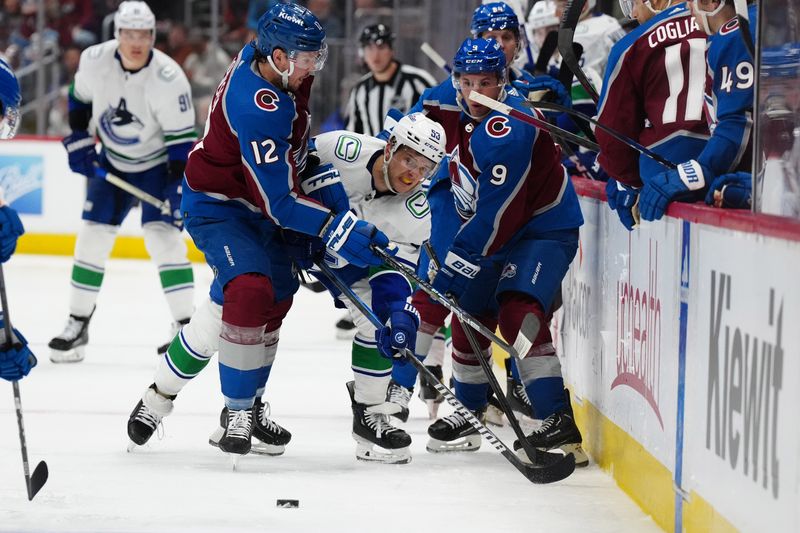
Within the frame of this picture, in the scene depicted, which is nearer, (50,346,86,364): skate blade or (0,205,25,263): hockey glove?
(0,205,25,263): hockey glove

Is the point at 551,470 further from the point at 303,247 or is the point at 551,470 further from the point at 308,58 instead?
the point at 308,58

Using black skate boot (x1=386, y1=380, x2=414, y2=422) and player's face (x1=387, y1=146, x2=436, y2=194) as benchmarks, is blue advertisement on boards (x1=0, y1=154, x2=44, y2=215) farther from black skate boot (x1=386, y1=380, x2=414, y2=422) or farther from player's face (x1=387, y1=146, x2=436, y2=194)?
player's face (x1=387, y1=146, x2=436, y2=194)

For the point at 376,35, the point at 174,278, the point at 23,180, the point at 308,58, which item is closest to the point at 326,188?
the point at 308,58

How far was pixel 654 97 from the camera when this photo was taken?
3383mm

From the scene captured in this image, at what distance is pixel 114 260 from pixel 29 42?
2164mm

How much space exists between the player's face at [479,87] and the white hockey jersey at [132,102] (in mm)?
2145

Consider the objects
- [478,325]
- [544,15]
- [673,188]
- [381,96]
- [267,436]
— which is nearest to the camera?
[673,188]

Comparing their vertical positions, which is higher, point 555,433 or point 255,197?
point 255,197

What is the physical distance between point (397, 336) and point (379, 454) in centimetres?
46

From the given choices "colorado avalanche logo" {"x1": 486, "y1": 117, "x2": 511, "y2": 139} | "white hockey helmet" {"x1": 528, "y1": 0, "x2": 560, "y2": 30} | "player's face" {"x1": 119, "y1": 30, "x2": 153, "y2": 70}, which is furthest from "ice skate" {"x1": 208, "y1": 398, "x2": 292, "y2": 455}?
"player's face" {"x1": 119, "y1": 30, "x2": 153, "y2": 70}

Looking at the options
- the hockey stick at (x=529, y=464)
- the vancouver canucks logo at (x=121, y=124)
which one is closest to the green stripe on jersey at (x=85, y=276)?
the vancouver canucks logo at (x=121, y=124)

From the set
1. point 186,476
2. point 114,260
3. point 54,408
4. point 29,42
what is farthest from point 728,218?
point 29,42

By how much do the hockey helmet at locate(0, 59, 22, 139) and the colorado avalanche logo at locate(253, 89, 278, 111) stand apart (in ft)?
2.11

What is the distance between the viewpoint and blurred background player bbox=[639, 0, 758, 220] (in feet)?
9.68
